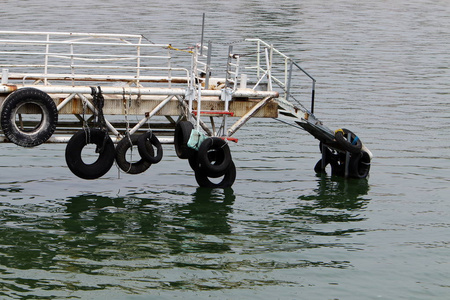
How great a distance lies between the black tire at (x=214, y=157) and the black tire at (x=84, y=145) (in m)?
2.16

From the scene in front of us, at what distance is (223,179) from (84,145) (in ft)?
12.6

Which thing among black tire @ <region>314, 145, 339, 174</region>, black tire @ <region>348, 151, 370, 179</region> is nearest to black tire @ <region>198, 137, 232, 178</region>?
black tire @ <region>348, 151, 370, 179</region>

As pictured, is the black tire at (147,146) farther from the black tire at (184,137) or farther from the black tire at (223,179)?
the black tire at (223,179)

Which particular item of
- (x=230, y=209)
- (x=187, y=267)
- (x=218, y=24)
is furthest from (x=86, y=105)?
(x=218, y=24)

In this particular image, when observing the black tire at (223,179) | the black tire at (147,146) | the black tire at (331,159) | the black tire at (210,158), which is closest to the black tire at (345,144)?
the black tire at (331,159)

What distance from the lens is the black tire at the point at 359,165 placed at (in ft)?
79.4

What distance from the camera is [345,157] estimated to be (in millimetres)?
24656

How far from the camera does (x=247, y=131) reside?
32.2m

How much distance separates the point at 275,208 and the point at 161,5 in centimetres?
6446

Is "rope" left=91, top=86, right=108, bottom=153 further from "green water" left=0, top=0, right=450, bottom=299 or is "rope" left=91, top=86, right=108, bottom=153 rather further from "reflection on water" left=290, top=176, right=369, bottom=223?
"reflection on water" left=290, top=176, right=369, bottom=223

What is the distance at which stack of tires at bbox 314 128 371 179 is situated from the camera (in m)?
23.8

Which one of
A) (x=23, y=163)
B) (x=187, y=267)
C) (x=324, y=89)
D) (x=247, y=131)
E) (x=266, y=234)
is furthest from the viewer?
(x=324, y=89)

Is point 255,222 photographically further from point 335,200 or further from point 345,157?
point 345,157

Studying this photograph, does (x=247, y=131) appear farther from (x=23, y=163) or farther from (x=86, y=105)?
(x=86, y=105)
